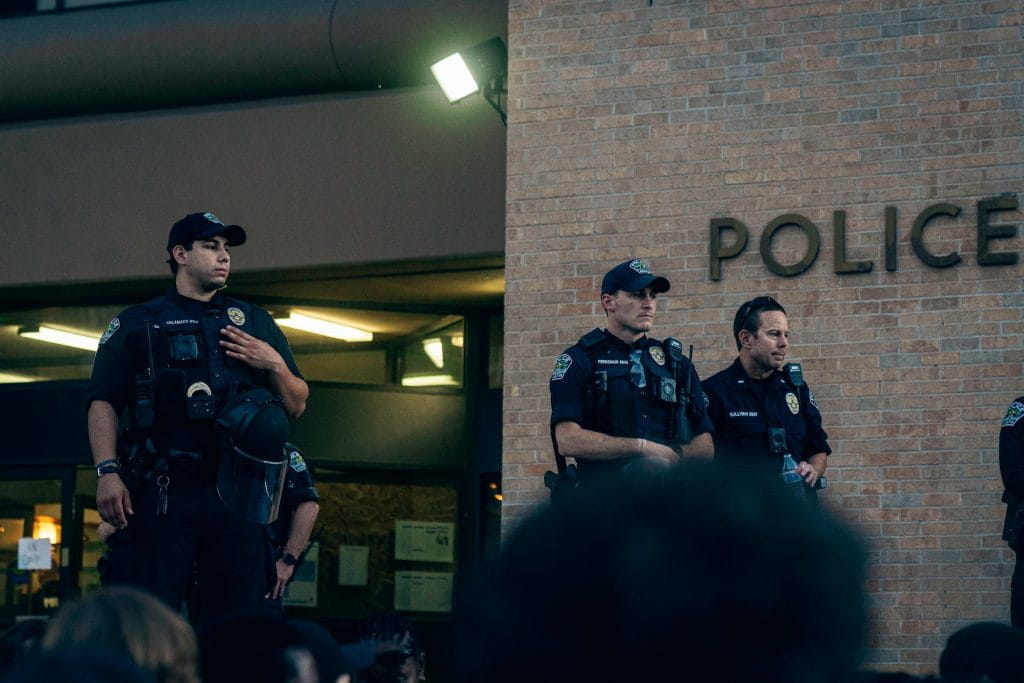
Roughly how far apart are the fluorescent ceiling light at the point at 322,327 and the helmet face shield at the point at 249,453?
6.65 metres

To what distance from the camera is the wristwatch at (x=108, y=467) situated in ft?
19.4

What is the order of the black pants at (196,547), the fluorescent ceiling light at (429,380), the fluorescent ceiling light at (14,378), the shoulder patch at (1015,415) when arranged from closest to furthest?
1. the black pants at (196,547)
2. the shoulder patch at (1015,415)
3. the fluorescent ceiling light at (429,380)
4. the fluorescent ceiling light at (14,378)

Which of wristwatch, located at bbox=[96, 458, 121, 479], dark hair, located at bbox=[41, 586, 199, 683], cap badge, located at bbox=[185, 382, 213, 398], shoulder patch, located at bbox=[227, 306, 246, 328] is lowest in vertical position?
dark hair, located at bbox=[41, 586, 199, 683]

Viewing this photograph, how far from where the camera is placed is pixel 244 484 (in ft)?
19.3

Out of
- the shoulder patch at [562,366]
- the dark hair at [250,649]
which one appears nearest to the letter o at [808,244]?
the shoulder patch at [562,366]

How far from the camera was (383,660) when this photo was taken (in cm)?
620

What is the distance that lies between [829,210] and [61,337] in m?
6.83

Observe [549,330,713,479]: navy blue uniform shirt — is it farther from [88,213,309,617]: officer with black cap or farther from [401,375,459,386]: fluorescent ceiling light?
[401,375,459,386]: fluorescent ceiling light

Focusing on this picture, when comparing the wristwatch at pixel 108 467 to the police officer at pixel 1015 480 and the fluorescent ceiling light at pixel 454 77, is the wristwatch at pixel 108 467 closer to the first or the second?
the police officer at pixel 1015 480

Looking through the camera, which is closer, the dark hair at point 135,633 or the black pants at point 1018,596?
the dark hair at point 135,633

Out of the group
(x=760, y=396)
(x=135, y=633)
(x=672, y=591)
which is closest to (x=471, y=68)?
(x=760, y=396)

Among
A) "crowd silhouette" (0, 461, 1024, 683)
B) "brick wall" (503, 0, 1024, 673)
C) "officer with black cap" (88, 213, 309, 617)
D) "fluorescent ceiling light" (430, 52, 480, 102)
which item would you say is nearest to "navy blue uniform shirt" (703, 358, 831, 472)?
"brick wall" (503, 0, 1024, 673)

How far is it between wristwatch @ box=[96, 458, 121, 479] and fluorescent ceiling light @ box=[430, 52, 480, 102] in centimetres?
501

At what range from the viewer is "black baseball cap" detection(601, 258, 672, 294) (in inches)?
268
